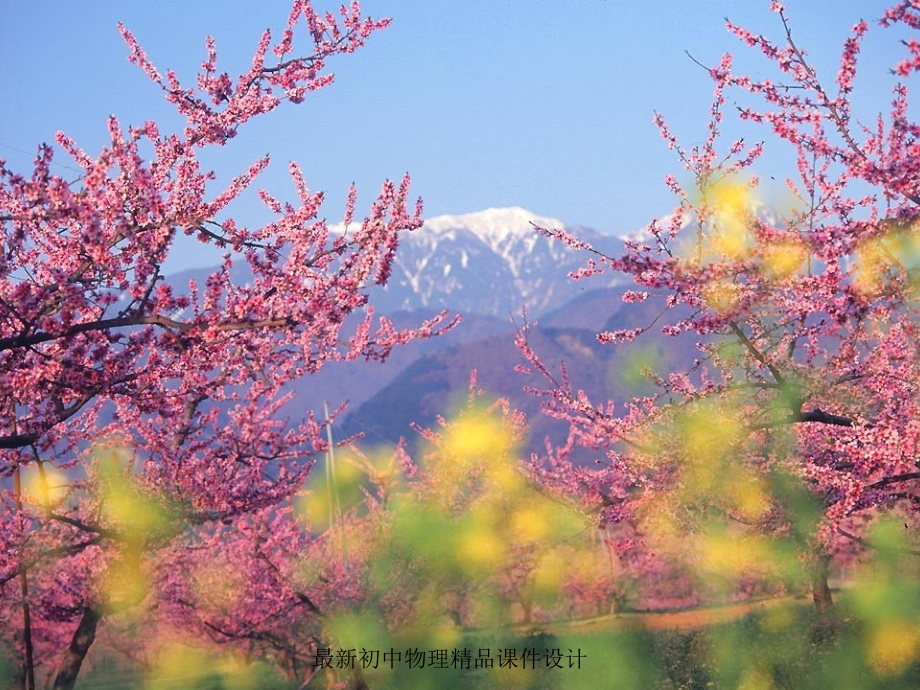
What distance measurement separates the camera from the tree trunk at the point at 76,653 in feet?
41.4

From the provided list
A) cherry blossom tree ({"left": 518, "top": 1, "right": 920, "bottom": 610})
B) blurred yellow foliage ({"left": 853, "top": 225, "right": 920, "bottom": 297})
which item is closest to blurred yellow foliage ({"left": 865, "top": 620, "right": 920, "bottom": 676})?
cherry blossom tree ({"left": 518, "top": 1, "right": 920, "bottom": 610})

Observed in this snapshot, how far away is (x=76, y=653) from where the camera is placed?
12852 millimetres

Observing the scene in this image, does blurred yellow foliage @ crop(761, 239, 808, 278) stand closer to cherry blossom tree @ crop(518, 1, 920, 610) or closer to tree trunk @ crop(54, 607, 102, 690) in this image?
cherry blossom tree @ crop(518, 1, 920, 610)

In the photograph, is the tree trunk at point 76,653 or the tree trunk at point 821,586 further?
the tree trunk at point 821,586

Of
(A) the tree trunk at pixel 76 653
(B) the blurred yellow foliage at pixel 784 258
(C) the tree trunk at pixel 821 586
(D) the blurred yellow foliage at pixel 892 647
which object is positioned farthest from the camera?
(C) the tree trunk at pixel 821 586

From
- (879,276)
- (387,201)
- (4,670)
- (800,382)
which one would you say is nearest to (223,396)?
(387,201)

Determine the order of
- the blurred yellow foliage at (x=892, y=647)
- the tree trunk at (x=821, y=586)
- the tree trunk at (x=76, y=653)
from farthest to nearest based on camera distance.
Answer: the tree trunk at (x=821, y=586), the blurred yellow foliage at (x=892, y=647), the tree trunk at (x=76, y=653)

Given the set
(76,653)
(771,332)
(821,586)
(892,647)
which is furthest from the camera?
(821,586)

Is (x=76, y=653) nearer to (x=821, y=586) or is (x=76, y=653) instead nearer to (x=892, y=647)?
(x=892, y=647)

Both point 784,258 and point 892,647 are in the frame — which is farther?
point 892,647

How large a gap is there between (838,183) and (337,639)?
1486 centimetres

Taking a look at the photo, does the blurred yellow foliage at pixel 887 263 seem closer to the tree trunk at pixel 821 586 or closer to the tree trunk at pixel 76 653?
the tree trunk at pixel 76 653

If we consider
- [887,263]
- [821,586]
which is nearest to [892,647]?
[821,586]

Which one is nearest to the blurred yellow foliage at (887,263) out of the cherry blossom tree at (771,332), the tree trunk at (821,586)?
the cherry blossom tree at (771,332)
